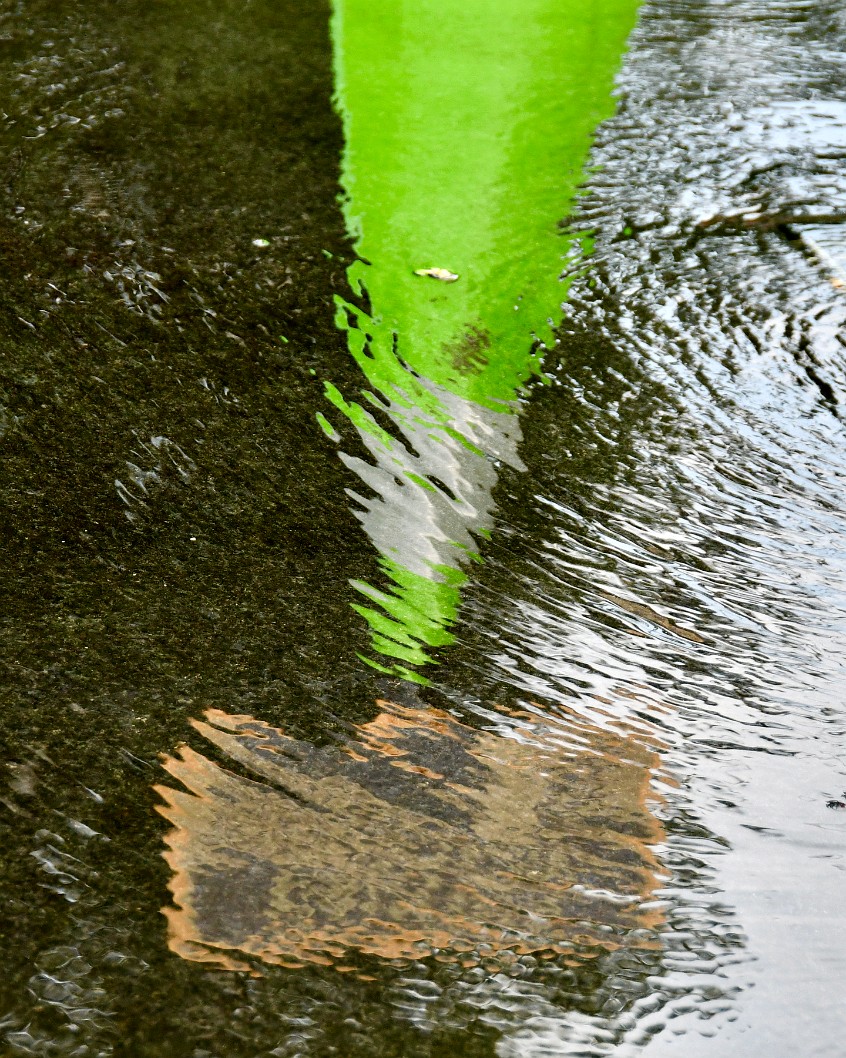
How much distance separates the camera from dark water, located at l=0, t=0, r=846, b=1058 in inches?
52.7

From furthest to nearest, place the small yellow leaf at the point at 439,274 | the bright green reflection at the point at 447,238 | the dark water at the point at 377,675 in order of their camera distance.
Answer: the small yellow leaf at the point at 439,274 → the bright green reflection at the point at 447,238 → the dark water at the point at 377,675

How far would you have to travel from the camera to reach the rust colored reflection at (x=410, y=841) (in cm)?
139

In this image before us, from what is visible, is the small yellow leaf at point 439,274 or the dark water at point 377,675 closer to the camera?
the dark water at point 377,675

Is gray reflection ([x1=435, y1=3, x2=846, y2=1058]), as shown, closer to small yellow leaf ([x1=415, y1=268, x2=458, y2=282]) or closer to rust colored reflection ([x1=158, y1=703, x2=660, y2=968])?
rust colored reflection ([x1=158, y1=703, x2=660, y2=968])

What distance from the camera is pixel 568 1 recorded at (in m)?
4.96

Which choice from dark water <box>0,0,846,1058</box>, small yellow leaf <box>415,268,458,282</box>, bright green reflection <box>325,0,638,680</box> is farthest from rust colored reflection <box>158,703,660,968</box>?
small yellow leaf <box>415,268,458,282</box>

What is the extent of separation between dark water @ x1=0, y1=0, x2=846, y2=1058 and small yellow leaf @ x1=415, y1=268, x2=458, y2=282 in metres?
0.24

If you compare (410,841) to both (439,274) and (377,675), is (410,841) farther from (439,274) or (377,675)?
(439,274)

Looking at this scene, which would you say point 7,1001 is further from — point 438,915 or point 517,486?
point 517,486

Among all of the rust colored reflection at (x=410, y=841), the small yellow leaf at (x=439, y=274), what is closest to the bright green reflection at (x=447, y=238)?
the small yellow leaf at (x=439, y=274)

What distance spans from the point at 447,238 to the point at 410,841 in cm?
209

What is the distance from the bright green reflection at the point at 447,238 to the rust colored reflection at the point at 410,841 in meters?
0.22

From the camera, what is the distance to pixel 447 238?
3.13 meters

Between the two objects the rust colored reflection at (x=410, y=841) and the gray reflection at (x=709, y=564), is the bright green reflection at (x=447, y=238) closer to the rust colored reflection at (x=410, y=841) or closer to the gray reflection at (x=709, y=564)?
the gray reflection at (x=709, y=564)
